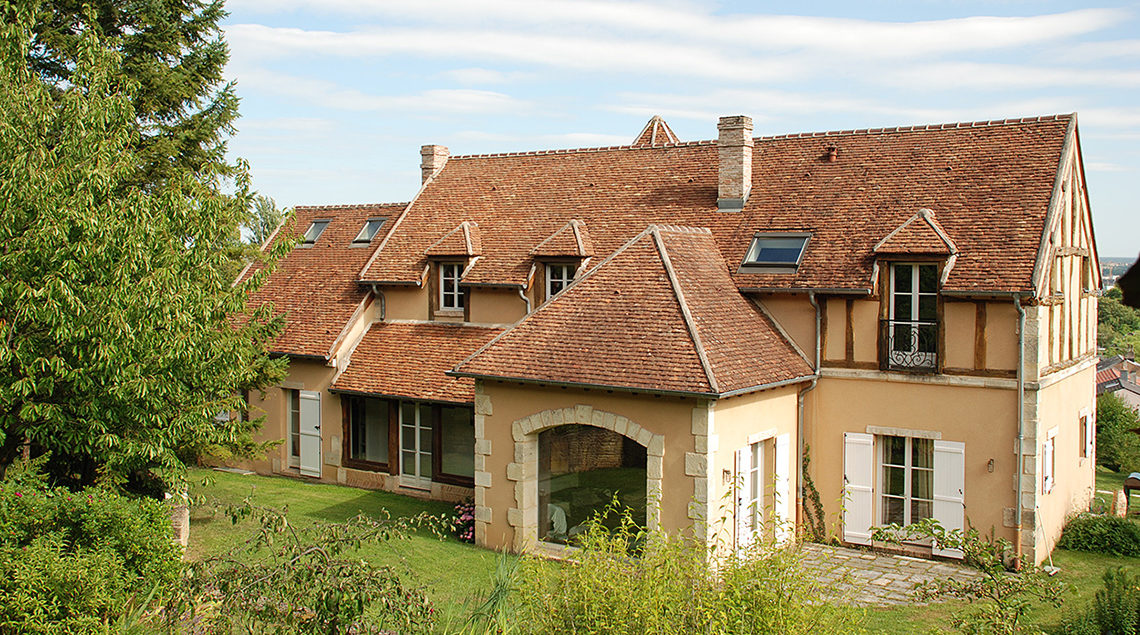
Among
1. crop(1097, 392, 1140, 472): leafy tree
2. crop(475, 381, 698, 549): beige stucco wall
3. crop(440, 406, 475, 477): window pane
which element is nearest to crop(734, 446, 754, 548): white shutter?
A: crop(475, 381, 698, 549): beige stucco wall

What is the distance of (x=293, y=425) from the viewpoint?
2231 centimetres

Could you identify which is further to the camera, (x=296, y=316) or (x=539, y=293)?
(x=296, y=316)

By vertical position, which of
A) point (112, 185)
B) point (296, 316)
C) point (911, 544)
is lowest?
point (911, 544)

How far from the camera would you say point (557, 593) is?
27.7ft

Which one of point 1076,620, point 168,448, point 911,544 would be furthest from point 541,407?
point 1076,620

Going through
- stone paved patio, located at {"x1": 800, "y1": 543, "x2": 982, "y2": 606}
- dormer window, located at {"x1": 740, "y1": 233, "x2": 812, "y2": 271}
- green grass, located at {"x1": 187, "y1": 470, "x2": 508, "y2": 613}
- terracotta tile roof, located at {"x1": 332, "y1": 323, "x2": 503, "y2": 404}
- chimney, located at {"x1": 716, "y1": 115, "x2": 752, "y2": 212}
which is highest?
chimney, located at {"x1": 716, "y1": 115, "x2": 752, "y2": 212}

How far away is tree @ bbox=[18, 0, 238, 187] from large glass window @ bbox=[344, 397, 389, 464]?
6116 millimetres

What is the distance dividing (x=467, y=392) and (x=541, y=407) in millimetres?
3786

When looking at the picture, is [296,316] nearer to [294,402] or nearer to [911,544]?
[294,402]

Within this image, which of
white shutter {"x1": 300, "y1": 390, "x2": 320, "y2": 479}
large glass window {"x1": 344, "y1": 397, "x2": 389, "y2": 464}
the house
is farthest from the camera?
white shutter {"x1": 300, "y1": 390, "x2": 320, "y2": 479}

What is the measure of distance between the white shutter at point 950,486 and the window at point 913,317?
1.37 m

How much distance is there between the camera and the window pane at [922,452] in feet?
53.6

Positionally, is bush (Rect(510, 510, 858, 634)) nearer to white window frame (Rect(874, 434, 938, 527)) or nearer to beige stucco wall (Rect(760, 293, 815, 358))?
white window frame (Rect(874, 434, 938, 527))

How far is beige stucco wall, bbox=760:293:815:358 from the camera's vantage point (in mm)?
17156
